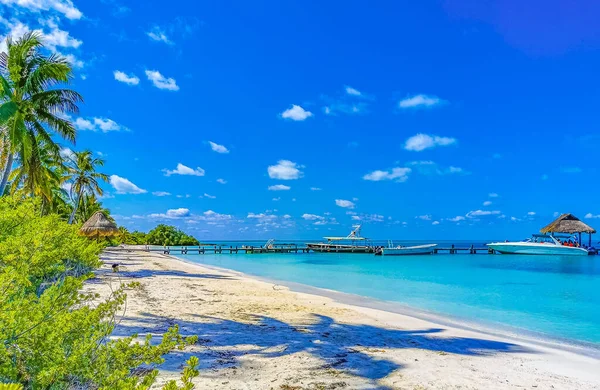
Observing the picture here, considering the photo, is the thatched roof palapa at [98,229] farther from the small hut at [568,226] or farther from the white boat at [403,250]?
the small hut at [568,226]

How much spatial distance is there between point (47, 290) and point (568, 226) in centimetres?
6260

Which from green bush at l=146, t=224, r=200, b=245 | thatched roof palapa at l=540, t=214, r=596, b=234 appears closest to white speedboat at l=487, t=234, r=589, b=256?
thatched roof palapa at l=540, t=214, r=596, b=234

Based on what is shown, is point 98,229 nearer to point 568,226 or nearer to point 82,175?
point 82,175

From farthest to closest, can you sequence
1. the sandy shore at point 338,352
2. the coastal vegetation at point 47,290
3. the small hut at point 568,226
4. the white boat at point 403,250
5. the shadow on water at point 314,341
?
the white boat at point 403,250 < the small hut at point 568,226 < the shadow on water at point 314,341 < the sandy shore at point 338,352 < the coastal vegetation at point 47,290

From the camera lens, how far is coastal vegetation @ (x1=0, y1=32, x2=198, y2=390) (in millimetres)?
2521

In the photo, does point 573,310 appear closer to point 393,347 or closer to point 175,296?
point 393,347

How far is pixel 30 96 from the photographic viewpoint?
45.1 feet

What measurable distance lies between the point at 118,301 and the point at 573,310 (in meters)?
16.3

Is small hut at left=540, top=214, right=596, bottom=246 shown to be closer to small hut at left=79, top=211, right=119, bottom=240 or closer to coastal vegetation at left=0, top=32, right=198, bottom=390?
small hut at left=79, top=211, right=119, bottom=240

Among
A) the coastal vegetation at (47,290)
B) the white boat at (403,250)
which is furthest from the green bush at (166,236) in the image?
the coastal vegetation at (47,290)

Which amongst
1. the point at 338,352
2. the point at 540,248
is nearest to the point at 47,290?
the point at 338,352

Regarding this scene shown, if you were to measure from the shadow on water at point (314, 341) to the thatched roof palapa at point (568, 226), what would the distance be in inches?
2127

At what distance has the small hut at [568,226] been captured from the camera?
5103 centimetres

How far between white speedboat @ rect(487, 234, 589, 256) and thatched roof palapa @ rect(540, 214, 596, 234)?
1339mm
